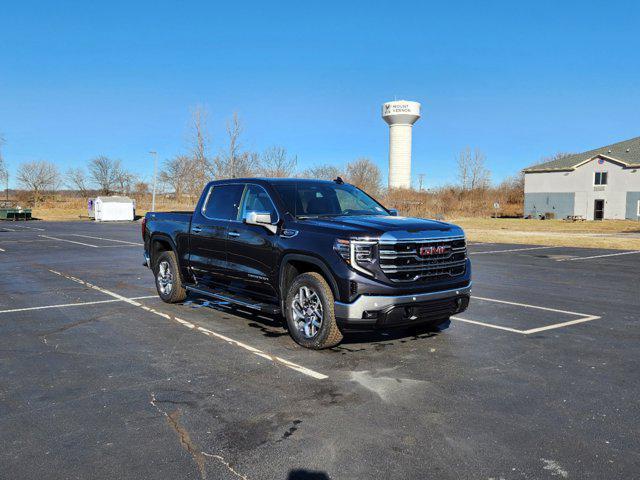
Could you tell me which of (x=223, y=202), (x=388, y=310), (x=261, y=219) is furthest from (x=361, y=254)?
(x=223, y=202)

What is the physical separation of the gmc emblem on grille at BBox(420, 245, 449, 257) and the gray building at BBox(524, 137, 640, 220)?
2119 inches

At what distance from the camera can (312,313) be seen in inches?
240

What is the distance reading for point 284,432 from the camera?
3.92 meters

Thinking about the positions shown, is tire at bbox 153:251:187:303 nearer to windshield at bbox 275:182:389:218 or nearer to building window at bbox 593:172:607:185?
windshield at bbox 275:182:389:218

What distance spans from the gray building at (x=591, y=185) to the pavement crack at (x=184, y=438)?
186ft

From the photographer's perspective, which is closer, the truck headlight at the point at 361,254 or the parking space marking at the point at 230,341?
the parking space marking at the point at 230,341

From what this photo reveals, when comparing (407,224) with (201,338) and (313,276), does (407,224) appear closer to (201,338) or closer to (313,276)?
(313,276)

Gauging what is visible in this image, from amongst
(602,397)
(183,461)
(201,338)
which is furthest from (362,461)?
(201,338)

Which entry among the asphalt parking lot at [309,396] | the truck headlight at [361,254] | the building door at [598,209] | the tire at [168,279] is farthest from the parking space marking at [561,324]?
the building door at [598,209]

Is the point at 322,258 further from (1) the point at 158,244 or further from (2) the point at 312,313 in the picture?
(1) the point at 158,244

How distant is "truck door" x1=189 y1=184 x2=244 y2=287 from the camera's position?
24.4 feet

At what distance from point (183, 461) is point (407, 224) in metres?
3.52

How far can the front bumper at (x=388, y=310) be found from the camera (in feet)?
18.1

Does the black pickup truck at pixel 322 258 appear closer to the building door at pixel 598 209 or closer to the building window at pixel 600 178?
the building door at pixel 598 209
